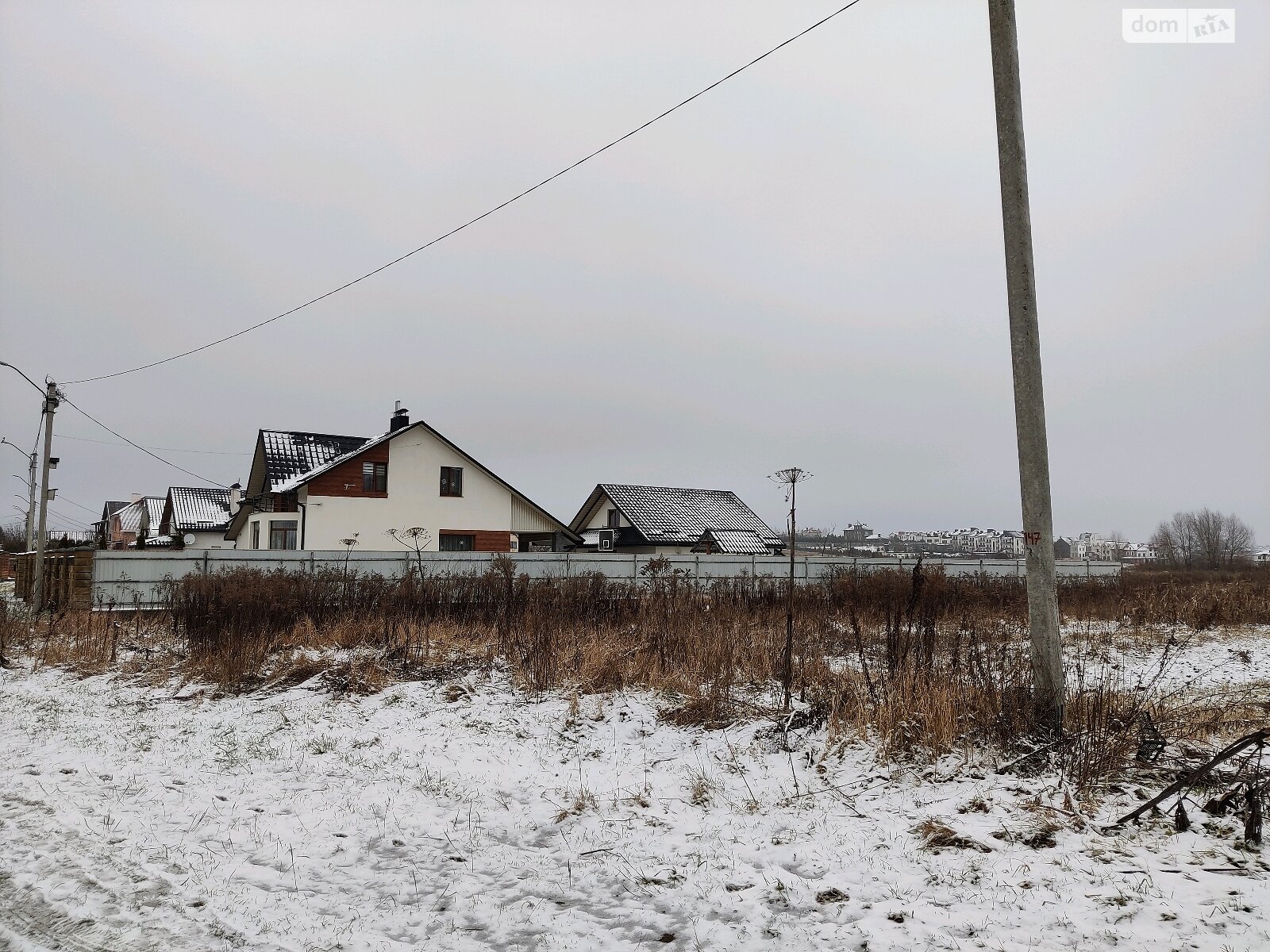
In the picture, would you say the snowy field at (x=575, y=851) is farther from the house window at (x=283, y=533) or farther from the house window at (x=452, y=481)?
the house window at (x=452, y=481)

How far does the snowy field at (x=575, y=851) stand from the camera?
3.28 m

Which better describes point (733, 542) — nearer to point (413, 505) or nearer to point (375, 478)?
point (413, 505)

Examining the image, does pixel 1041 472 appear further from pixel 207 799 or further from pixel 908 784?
pixel 207 799

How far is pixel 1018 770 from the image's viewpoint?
4.78 metres

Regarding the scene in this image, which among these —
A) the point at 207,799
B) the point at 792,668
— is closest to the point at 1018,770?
the point at 792,668

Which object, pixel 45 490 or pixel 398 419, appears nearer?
pixel 45 490

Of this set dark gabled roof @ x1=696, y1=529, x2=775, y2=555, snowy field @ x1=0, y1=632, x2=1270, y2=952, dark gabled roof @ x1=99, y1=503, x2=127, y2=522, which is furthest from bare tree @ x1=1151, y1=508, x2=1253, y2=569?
dark gabled roof @ x1=99, y1=503, x2=127, y2=522

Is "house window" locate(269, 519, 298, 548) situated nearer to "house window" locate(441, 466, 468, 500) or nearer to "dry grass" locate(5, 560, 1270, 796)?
"house window" locate(441, 466, 468, 500)

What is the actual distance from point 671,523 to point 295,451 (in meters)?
17.7

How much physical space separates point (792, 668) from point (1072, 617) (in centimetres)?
985

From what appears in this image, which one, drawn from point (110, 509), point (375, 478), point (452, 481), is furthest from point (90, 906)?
point (110, 509)

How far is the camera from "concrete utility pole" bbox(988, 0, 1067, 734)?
17.3ft

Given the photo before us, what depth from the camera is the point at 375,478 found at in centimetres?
3059

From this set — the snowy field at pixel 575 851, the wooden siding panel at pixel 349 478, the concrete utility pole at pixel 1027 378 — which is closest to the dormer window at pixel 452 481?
the wooden siding panel at pixel 349 478
